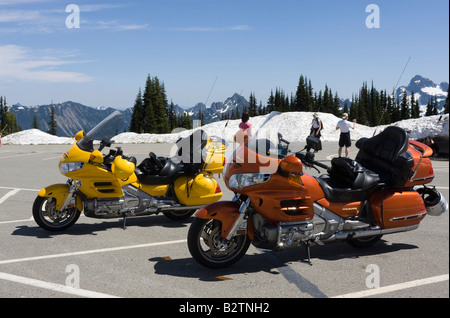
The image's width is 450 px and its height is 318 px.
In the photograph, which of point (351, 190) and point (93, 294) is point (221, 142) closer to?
point (351, 190)

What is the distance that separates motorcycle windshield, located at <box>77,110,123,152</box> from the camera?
641cm

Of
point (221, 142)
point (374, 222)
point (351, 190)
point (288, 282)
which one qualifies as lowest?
point (288, 282)

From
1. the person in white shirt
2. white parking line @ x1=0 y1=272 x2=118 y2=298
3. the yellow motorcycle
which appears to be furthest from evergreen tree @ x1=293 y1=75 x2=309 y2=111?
white parking line @ x1=0 y1=272 x2=118 y2=298

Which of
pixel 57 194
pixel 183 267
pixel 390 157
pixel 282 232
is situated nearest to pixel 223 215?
pixel 282 232

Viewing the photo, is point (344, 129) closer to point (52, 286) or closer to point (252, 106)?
point (52, 286)

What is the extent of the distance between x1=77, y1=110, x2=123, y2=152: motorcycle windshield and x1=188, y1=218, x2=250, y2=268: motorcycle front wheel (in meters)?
2.60

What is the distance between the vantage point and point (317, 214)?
4.86 m

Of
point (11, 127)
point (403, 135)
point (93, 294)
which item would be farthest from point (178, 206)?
point (11, 127)

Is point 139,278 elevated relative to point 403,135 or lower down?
lower down

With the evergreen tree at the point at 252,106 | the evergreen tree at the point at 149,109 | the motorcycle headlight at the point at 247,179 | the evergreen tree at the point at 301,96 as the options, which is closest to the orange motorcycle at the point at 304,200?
the motorcycle headlight at the point at 247,179

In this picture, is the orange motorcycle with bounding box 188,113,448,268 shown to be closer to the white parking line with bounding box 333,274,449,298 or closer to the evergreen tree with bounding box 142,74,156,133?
the white parking line with bounding box 333,274,449,298

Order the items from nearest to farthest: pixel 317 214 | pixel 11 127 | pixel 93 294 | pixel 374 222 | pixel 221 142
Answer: pixel 93 294
pixel 317 214
pixel 374 222
pixel 221 142
pixel 11 127

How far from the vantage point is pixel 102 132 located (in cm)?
657

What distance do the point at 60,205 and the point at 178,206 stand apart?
5.79 feet
